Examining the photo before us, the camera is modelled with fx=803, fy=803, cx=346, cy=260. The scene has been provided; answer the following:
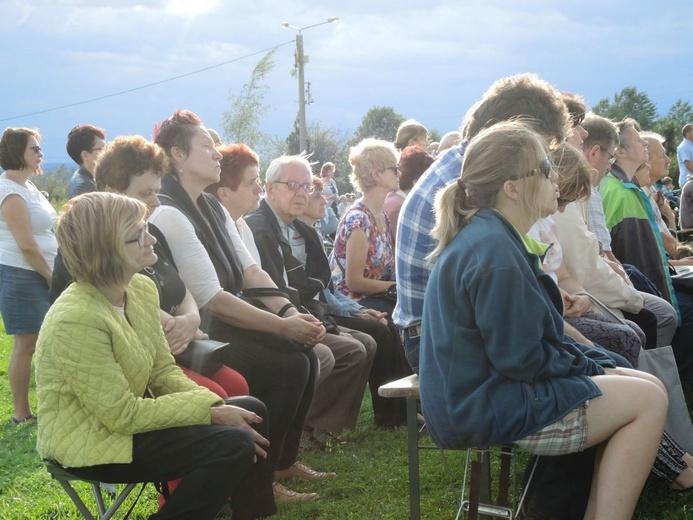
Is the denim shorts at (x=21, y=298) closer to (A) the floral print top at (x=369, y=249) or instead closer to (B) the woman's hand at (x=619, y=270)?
(A) the floral print top at (x=369, y=249)

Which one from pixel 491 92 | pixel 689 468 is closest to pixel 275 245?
pixel 491 92

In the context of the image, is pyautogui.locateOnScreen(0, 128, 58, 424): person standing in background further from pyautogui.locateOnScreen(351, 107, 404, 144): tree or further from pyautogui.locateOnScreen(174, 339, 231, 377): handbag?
pyautogui.locateOnScreen(351, 107, 404, 144): tree

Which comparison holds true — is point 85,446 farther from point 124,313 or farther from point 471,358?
point 471,358

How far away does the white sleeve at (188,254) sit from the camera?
3693 mm

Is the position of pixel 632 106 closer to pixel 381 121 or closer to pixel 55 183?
pixel 381 121

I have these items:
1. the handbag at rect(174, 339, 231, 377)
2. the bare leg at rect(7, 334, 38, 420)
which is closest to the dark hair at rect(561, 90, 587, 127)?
the handbag at rect(174, 339, 231, 377)

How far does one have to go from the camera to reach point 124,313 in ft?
9.65

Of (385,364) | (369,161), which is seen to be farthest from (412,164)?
(385,364)

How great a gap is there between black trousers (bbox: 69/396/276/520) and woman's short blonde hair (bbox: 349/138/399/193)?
9.95ft

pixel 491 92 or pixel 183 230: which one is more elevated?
pixel 491 92

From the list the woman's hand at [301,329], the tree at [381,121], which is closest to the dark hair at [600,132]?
the woman's hand at [301,329]

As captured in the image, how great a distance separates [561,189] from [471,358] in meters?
1.62

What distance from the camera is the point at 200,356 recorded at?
339cm

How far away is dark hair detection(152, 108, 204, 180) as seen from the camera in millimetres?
4004
